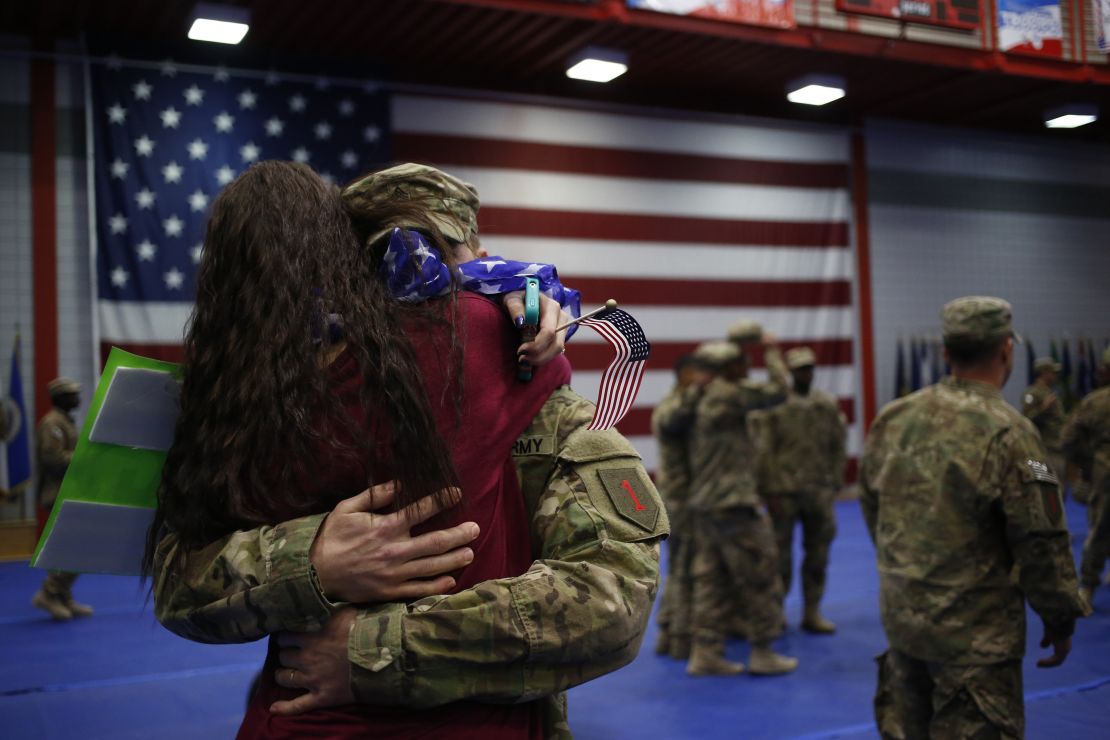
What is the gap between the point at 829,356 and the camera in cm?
1227

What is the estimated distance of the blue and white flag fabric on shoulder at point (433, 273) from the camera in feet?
4.22

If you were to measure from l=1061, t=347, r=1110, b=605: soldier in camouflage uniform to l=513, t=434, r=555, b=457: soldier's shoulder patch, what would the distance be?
557 centimetres

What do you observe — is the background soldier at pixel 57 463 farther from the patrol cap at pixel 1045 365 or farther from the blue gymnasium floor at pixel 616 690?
the patrol cap at pixel 1045 365

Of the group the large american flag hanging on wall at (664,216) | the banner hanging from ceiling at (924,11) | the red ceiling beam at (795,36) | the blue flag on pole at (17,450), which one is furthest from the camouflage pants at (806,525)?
the blue flag on pole at (17,450)

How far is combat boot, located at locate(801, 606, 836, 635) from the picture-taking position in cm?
606

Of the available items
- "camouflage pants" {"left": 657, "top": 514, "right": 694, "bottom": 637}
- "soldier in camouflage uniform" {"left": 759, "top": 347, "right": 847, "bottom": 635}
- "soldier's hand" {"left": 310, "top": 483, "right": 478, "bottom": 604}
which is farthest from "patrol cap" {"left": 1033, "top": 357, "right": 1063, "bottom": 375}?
"soldier's hand" {"left": 310, "top": 483, "right": 478, "bottom": 604}

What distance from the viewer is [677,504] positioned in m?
5.77

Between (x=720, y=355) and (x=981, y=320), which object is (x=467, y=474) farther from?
(x=720, y=355)

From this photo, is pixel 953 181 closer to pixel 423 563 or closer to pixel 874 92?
pixel 874 92

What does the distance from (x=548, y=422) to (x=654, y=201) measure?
407 inches

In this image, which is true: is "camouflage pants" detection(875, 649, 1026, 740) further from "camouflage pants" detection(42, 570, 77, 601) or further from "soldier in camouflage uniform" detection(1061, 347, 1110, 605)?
"camouflage pants" detection(42, 570, 77, 601)

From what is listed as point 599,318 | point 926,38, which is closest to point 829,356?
point 926,38

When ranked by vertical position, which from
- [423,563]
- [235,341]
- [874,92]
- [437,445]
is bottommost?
[423,563]

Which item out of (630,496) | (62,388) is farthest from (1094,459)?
(62,388)
